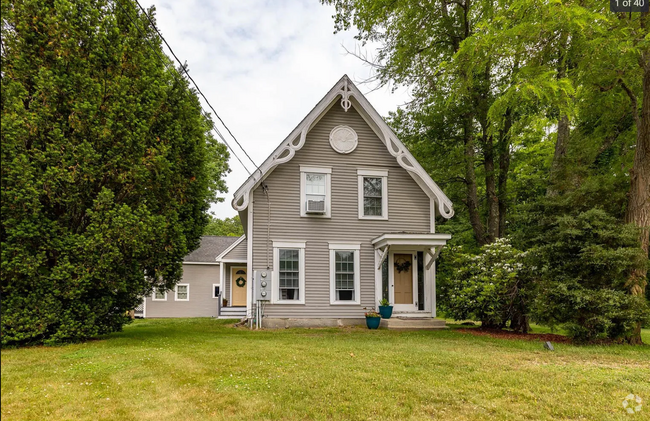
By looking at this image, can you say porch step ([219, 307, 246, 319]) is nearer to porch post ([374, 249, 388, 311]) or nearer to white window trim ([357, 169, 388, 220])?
porch post ([374, 249, 388, 311])

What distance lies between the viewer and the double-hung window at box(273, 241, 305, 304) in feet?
48.4

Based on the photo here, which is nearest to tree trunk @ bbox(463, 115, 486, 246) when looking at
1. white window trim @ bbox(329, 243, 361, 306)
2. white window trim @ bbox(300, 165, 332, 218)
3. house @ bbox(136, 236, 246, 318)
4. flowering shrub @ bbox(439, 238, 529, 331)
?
flowering shrub @ bbox(439, 238, 529, 331)

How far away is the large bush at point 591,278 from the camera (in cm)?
1022

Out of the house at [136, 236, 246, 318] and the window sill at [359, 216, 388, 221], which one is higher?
the window sill at [359, 216, 388, 221]

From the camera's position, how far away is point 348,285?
15266mm

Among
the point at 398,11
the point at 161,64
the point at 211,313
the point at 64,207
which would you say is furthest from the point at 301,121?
the point at 211,313

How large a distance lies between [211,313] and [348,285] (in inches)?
472

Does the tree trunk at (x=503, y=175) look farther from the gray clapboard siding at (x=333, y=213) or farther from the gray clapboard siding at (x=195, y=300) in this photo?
the gray clapboard siding at (x=195, y=300)

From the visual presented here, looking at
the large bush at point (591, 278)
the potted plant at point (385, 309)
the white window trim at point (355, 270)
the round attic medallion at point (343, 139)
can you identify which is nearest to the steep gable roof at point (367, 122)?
the round attic medallion at point (343, 139)

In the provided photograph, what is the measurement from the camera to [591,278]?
1103 centimetres

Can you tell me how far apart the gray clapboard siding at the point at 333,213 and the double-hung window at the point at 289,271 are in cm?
17

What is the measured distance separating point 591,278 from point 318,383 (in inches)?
320

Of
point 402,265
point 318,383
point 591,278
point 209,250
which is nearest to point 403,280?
point 402,265

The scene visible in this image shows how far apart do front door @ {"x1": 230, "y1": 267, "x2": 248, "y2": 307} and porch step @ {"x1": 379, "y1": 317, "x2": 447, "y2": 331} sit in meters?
11.0
